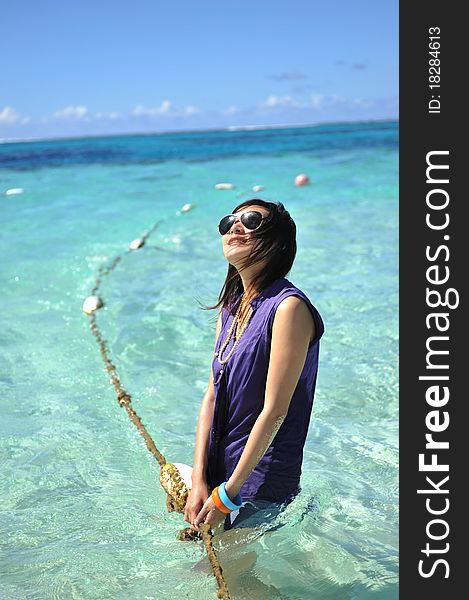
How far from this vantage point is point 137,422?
4.00 metres

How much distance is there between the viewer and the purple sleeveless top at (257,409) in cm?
249

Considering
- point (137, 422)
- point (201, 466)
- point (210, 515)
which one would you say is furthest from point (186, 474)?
point (137, 422)

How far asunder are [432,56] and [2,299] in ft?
21.7

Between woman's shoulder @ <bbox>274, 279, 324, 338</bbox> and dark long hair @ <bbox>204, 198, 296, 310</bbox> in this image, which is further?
dark long hair @ <bbox>204, 198, 296, 310</bbox>

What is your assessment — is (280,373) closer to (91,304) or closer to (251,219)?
(251,219)

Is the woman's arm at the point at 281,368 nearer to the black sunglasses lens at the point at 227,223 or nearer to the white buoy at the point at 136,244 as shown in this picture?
the black sunglasses lens at the point at 227,223

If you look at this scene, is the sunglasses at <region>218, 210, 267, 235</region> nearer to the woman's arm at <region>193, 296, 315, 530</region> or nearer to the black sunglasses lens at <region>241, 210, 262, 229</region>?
the black sunglasses lens at <region>241, 210, 262, 229</region>

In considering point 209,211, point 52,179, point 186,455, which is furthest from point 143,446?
point 52,179

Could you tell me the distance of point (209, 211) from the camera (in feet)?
51.5

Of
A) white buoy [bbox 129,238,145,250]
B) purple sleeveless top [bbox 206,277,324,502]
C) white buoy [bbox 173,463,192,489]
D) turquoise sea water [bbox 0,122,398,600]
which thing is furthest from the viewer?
white buoy [bbox 129,238,145,250]

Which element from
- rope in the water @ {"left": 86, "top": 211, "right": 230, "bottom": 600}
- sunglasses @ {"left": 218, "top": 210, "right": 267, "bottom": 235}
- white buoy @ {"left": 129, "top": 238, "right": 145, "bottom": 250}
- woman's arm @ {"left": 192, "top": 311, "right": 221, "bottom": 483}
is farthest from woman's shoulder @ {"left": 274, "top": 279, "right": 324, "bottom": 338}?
white buoy @ {"left": 129, "top": 238, "right": 145, "bottom": 250}

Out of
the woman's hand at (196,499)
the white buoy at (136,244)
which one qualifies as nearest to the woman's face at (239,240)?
the woman's hand at (196,499)

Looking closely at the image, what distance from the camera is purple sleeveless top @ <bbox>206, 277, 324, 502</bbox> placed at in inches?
98.0

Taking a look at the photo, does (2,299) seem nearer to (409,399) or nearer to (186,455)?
(186,455)
